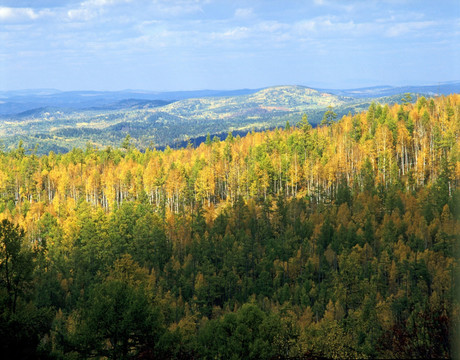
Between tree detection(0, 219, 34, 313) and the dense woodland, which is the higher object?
tree detection(0, 219, 34, 313)

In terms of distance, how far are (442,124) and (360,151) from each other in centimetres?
2593

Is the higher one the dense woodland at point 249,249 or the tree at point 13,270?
the tree at point 13,270

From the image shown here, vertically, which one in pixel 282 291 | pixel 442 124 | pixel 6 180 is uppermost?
pixel 442 124

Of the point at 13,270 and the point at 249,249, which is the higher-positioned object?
the point at 13,270

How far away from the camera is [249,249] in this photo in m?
94.6

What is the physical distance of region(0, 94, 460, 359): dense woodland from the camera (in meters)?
33.0

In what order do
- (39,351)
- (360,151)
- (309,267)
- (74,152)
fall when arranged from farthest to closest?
(74,152) < (360,151) < (309,267) < (39,351)

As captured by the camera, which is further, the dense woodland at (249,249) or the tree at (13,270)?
the tree at (13,270)

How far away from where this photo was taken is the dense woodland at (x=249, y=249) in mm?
33031

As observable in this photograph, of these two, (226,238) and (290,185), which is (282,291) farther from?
(290,185)

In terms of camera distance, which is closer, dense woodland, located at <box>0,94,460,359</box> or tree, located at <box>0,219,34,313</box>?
dense woodland, located at <box>0,94,460,359</box>

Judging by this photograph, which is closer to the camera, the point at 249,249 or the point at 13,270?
the point at 13,270

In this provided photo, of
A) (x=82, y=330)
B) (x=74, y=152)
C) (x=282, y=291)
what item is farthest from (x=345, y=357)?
(x=74, y=152)

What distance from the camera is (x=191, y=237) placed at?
109688mm
